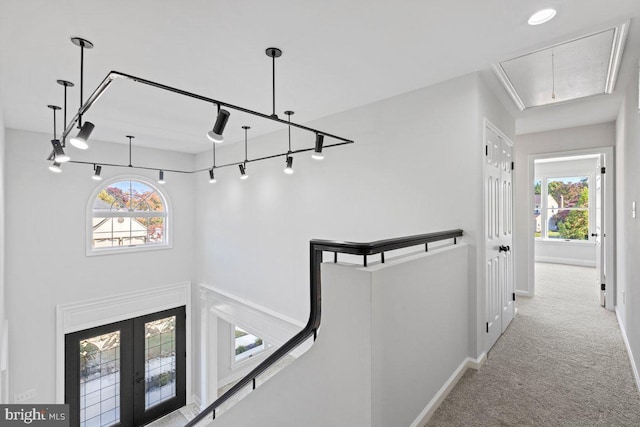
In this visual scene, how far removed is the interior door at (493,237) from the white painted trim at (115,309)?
5.70 m

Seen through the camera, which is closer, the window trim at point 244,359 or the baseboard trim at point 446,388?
the baseboard trim at point 446,388

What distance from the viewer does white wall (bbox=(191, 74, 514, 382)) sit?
2.83m

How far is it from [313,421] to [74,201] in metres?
5.52

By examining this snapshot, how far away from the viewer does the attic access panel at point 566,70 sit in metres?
2.31

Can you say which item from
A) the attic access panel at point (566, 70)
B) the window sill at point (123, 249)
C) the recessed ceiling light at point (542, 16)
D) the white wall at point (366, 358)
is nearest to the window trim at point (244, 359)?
the window sill at point (123, 249)

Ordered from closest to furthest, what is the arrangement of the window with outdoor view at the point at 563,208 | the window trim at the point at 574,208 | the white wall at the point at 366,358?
1. the white wall at the point at 366,358
2. the window trim at the point at 574,208
3. the window with outdoor view at the point at 563,208

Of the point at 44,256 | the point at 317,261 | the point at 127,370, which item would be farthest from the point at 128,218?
the point at 317,261

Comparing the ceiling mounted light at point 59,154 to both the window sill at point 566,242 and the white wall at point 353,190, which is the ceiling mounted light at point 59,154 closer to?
the white wall at point 353,190

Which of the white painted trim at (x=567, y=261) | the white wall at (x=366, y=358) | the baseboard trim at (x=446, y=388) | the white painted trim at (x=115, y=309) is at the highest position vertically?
the white wall at (x=366, y=358)

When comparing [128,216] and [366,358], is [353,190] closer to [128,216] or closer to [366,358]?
[366,358]

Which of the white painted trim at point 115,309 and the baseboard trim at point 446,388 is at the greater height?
the baseboard trim at point 446,388

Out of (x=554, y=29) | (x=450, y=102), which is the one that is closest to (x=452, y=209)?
(x=450, y=102)

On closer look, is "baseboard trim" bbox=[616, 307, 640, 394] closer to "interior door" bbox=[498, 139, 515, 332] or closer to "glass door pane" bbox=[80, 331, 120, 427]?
"interior door" bbox=[498, 139, 515, 332]

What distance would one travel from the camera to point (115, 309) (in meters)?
5.63
